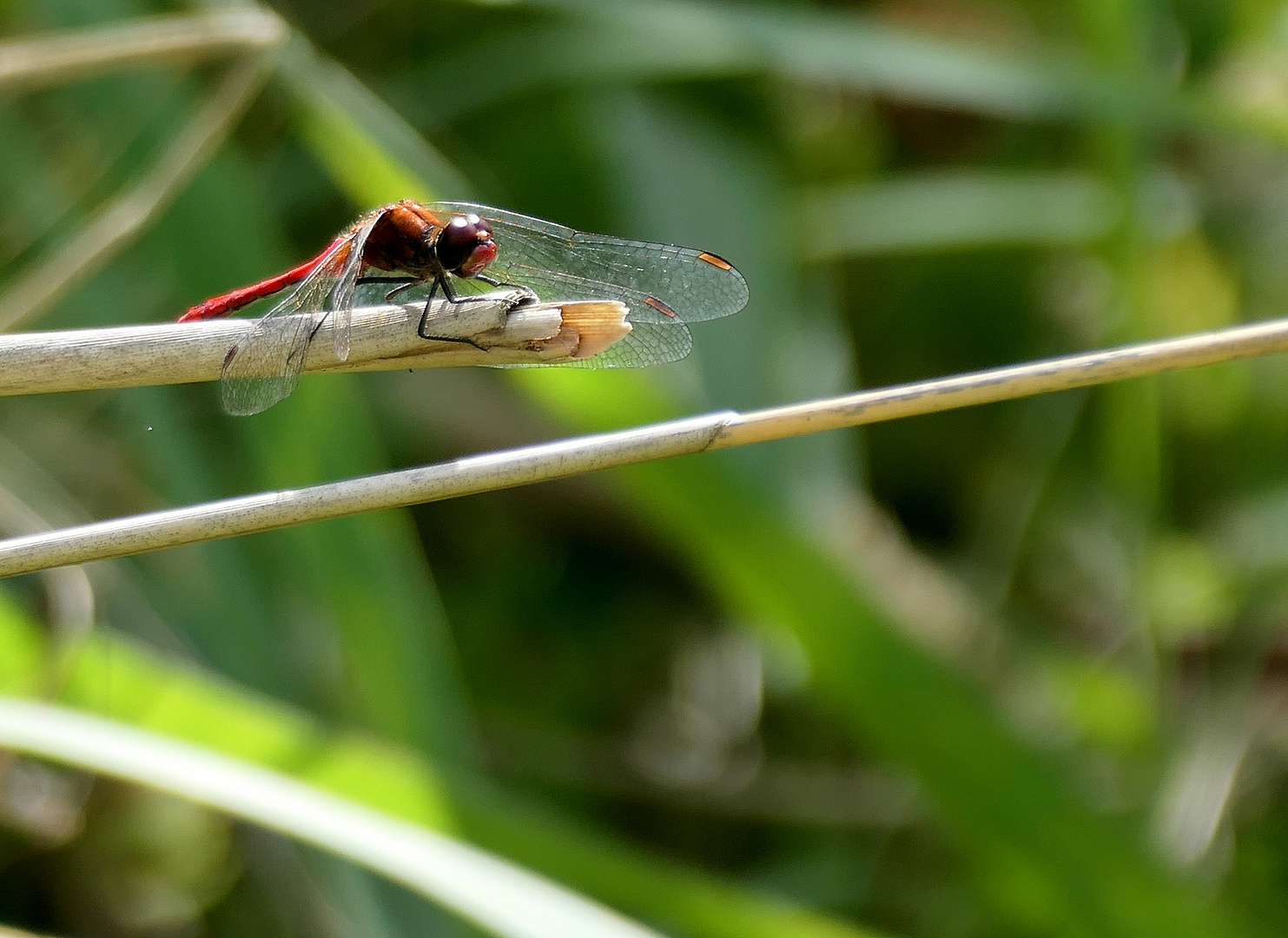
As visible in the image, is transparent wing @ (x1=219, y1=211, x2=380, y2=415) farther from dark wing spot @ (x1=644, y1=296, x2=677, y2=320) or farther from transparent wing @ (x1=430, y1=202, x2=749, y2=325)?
dark wing spot @ (x1=644, y1=296, x2=677, y2=320)

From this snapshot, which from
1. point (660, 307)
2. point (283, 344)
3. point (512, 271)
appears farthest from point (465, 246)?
point (283, 344)

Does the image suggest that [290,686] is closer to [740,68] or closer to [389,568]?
[389,568]

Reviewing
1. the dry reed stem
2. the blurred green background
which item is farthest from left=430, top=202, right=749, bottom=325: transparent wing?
the dry reed stem

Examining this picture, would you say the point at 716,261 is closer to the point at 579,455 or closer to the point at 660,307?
the point at 660,307

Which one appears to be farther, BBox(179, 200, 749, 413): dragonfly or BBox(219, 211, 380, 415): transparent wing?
BBox(179, 200, 749, 413): dragonfly

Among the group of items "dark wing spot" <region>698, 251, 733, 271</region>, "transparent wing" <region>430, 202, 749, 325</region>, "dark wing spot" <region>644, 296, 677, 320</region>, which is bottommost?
"dark wing spot" <region>644, 296, 677, 320</region>

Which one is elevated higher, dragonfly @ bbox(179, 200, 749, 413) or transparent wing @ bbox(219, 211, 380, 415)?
dragonfly @ bbox(179, 200, 749, 413)

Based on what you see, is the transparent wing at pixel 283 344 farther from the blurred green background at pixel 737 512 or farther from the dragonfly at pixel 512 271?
the blurred green background at pixel 737 512

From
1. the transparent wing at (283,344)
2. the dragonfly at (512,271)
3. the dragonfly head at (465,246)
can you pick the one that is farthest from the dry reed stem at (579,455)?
the dragonfly head at (465,246)
